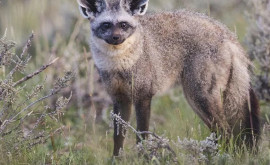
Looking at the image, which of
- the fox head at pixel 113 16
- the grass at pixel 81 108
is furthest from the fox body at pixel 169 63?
the grass at pixel 81 108

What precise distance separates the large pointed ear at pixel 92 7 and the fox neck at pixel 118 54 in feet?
0.93

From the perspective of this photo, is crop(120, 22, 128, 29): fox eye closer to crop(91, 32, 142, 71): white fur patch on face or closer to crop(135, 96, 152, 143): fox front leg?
crop(91, 32, 142, 71): white fur patch on face

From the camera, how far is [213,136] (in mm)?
5316

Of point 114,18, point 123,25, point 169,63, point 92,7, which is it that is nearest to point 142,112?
point 169,63

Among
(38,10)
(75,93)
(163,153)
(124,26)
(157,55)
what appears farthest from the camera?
(38,10)

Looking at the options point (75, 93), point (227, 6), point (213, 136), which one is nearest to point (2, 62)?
point (213, 136)

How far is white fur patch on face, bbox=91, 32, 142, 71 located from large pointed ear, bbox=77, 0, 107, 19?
0.28 meters

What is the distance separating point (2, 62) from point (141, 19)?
2037 mm

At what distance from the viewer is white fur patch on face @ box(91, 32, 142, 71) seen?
6008 mm

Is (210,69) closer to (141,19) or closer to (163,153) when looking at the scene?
(141,19)

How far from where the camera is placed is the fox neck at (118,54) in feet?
19.7

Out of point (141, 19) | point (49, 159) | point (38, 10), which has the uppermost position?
point (38, 10)

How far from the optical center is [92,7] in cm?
607

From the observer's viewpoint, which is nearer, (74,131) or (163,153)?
(163,153)
